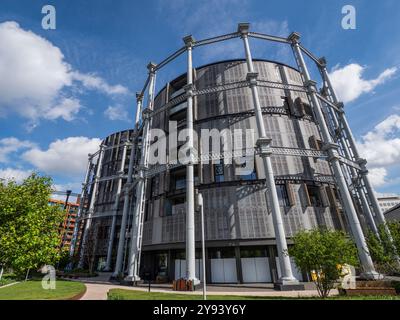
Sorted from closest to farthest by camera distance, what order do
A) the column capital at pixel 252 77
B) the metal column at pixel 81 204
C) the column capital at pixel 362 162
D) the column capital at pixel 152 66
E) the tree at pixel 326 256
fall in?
the tree at pixel 326 256 < the column capital at pixel 252 77 < the column capital at pixel 362 162 < the column capital at pixel 152 66 < the metal column at pixel 81 204

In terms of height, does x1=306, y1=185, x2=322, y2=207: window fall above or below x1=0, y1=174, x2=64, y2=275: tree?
above

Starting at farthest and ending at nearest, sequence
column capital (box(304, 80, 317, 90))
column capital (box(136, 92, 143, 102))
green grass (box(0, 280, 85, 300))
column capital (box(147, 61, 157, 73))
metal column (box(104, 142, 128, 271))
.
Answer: metal column (box(104, 142, 128, 271)) → column capital (box(136, 92, 143, 102)) → column capital (box(147, 61, 157, 73)) → column capital (box(304, 80, 317, 90)) → green grass (box(0, 280, 85, 300))

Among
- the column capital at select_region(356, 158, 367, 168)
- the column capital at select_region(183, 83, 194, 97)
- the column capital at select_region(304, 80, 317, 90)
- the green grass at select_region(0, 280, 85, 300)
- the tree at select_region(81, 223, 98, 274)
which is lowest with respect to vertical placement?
the green grass at select_region(0, 280, 85, 300)

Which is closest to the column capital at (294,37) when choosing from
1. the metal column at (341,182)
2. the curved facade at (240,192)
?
the metal column at (341,182)

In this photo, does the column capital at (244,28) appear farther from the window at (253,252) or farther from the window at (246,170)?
the window at (253,252)

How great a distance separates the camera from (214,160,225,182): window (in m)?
26.8

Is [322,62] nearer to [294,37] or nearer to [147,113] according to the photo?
[294,37]

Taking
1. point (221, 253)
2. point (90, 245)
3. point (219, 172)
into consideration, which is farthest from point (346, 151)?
point (90, 245)

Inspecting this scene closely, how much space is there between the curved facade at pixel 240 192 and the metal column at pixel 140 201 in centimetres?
230

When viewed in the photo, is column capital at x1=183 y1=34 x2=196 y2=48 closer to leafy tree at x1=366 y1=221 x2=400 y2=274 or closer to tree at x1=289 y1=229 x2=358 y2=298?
tree at x1=289 y1=229 x2=358 y2=298

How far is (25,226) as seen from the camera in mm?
14602

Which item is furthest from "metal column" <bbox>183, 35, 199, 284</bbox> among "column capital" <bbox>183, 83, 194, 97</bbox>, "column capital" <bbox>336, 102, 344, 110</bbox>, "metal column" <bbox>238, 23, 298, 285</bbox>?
"column capital" <bbox>336, 102, 344, 110</bbox>

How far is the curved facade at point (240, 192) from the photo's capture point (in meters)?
23.2
